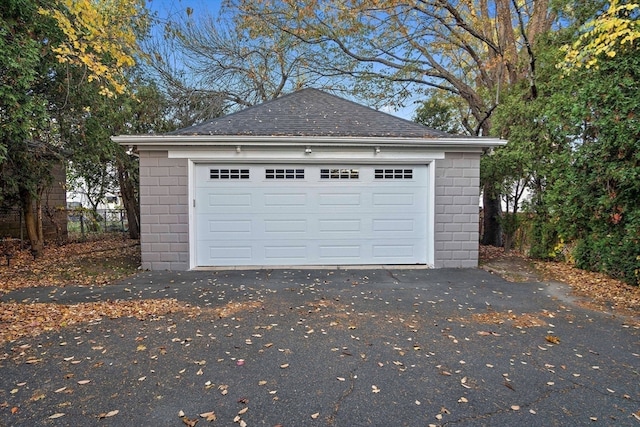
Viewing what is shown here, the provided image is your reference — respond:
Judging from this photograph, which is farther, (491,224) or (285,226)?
(491,224)

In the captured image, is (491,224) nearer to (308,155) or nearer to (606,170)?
(606,170)

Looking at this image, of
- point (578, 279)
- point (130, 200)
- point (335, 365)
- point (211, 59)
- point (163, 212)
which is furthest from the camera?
point (130, 200)

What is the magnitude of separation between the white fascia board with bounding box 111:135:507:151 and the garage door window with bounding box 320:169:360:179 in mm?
545

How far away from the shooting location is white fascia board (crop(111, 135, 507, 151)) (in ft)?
21.0

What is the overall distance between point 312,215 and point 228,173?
6.13 ft

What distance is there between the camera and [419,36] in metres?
10.0

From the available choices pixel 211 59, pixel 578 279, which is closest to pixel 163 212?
pixel 211 59

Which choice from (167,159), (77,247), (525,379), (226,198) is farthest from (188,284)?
(77,247)

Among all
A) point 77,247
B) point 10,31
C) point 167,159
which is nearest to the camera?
point 10,31

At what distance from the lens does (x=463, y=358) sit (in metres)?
3.10

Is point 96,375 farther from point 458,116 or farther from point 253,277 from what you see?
point 458,116

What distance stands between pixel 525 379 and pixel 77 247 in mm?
11267

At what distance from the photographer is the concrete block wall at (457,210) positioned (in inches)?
273

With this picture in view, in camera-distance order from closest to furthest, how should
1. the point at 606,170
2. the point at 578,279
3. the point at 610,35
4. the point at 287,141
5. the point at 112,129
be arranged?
the point at 610,35 → the point at 606,170 → the point at 578,279 → the point at 287,141 → the point at 112,129
